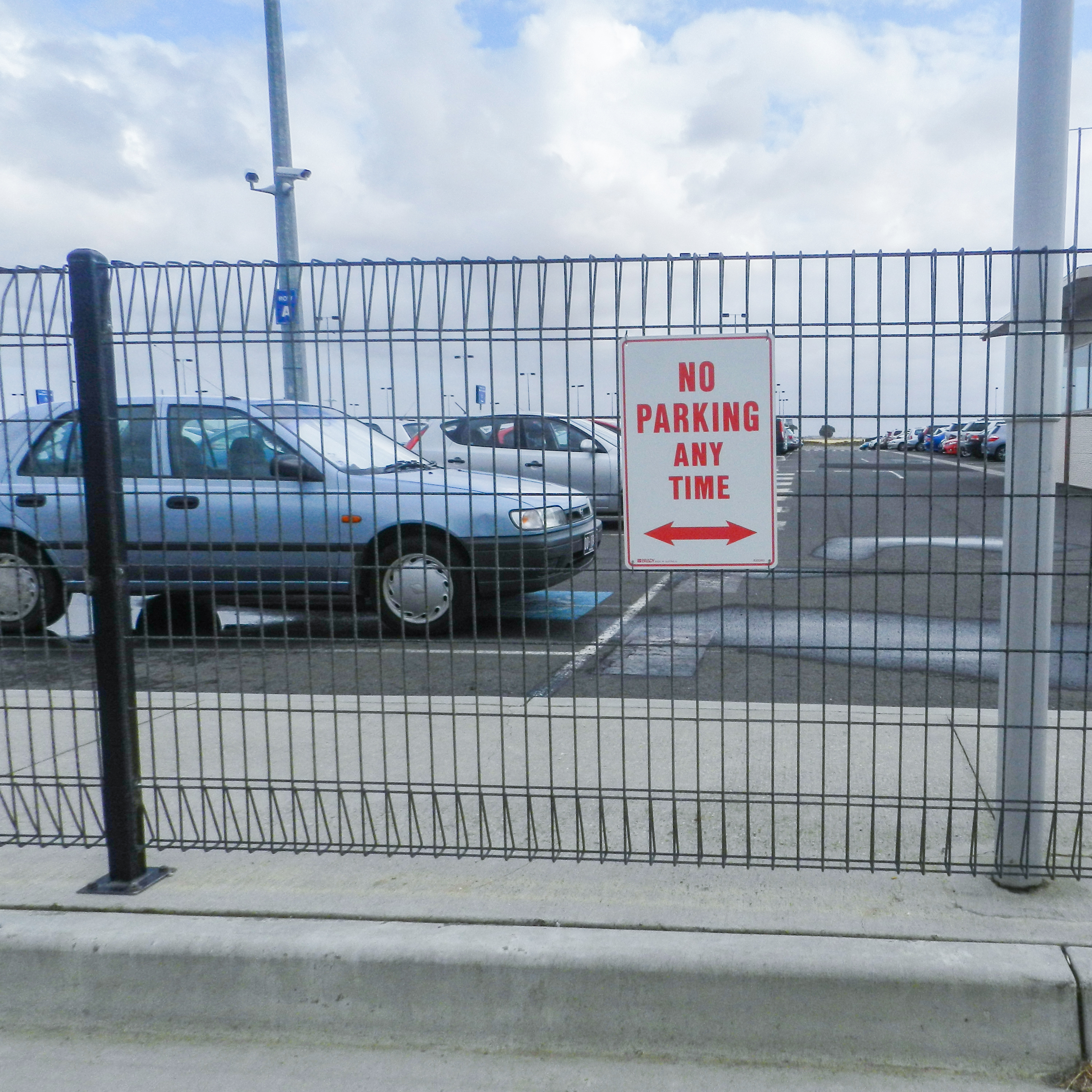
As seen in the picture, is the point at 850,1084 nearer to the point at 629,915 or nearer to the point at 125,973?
the point at 629,915

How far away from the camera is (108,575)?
132 inches

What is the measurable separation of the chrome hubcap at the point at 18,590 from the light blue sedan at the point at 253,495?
44 millimetres

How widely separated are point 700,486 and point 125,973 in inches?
86.8

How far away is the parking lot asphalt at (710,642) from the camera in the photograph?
348 cm

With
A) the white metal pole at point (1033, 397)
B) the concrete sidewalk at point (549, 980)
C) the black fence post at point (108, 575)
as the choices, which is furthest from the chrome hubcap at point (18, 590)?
the white metal pole at point (1033, 397)

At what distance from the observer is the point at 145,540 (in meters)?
3.67

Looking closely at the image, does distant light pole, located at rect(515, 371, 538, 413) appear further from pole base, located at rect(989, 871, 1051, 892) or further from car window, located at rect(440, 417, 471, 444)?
pole base, located at rect(989, 871, 1051, 892)

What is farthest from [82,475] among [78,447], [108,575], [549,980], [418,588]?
[418,588]

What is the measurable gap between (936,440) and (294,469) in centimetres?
204

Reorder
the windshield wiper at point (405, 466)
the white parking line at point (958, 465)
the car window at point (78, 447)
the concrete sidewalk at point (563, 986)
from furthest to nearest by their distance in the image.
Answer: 1. the windshield wiper at point (405, 466)
2. the car window at point (78, 447)
3. the white parking line at point (958, 465)
4. the concrete sidewalk at point (563, 986)

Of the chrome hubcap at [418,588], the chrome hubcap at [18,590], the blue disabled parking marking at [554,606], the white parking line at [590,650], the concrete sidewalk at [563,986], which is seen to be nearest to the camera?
the concrete sidewalk at [563,986]

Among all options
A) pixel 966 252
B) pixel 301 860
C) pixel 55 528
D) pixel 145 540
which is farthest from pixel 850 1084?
pixel 55 528

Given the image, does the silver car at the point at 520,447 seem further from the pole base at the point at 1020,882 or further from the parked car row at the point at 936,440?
the pole base at the point at 1020,882

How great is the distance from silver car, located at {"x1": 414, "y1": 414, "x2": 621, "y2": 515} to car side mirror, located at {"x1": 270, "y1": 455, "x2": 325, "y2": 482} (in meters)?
0.37
